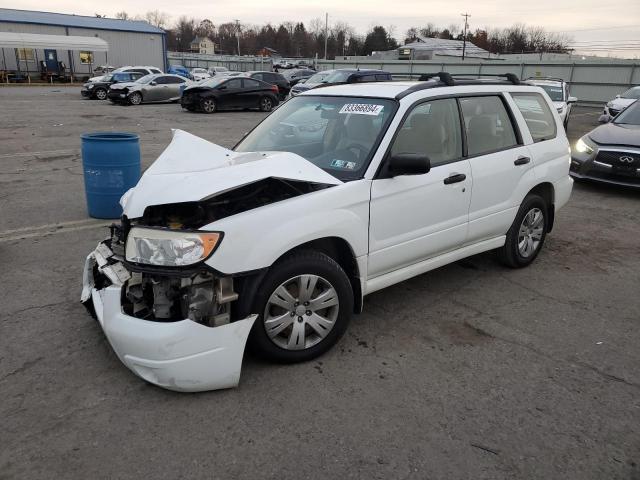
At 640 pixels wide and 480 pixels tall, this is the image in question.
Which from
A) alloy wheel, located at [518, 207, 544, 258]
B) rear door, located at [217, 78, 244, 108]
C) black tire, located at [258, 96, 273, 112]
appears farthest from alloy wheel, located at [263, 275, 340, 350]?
black tire, located at [258, 96, 273, 112]

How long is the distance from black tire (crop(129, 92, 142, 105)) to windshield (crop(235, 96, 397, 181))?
20.2m

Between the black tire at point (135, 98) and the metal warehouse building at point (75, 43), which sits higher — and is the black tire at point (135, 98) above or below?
below

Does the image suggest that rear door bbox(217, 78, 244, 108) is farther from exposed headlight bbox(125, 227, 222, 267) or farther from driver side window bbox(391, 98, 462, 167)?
exposed headlight bbox(125, 227, 222, 267)

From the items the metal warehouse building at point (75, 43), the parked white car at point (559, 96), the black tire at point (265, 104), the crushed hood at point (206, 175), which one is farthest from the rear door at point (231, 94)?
the metal warehouse building at point (75, 43)

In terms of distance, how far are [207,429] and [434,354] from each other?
162 centimetres

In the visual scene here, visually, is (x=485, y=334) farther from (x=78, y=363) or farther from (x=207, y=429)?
(x=78, y=363)

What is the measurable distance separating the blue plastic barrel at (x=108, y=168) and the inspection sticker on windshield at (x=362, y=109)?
3.20 m

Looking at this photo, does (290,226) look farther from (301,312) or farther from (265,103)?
(265,103)

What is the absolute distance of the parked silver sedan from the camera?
22422 millimetres

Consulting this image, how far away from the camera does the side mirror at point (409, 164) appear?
3.44 meters

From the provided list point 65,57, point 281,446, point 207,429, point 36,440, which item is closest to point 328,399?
point 281,446

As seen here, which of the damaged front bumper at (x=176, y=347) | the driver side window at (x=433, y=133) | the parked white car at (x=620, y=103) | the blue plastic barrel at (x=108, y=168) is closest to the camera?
the damaged front bumper at (x=176, y=347)

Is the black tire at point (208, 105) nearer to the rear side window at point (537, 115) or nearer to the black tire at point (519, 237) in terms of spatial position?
the rear side window at point (537, 115)

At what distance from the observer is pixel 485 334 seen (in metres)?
3.84
